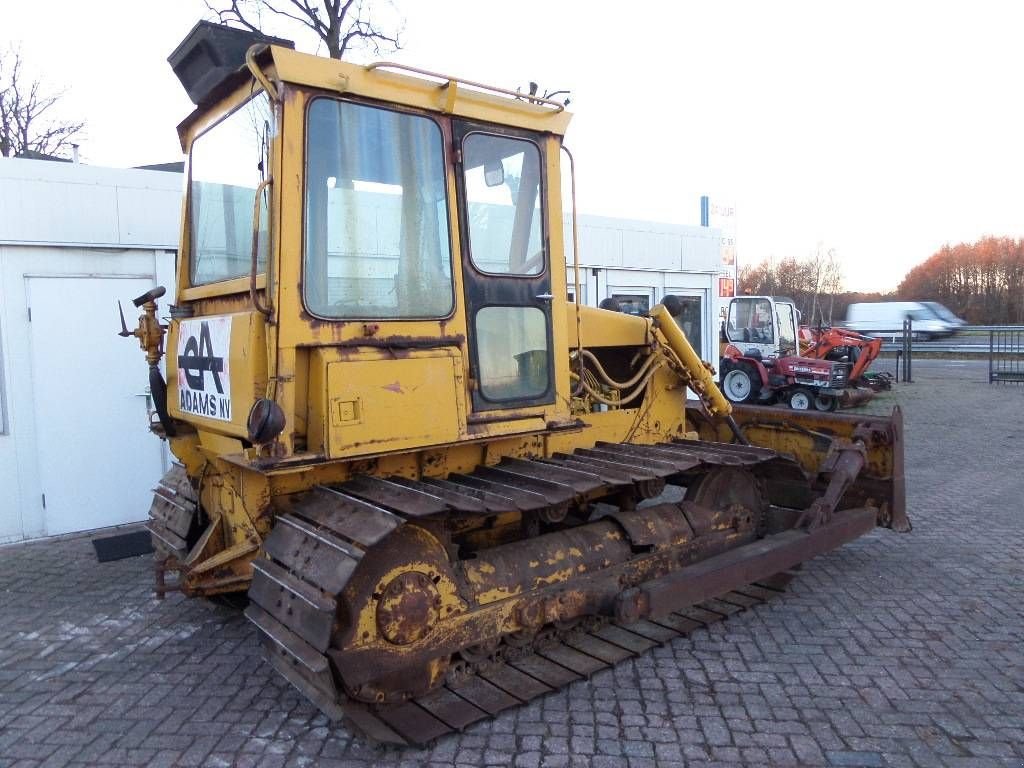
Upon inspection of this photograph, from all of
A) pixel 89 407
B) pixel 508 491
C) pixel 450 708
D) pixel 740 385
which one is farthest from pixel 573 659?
pixel 740 385

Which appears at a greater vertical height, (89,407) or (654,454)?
Answer: (89,407)

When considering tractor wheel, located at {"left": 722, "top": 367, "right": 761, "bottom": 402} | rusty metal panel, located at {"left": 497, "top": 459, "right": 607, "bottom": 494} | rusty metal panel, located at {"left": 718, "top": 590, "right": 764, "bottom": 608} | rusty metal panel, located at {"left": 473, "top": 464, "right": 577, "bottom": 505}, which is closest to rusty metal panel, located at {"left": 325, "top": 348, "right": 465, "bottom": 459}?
rusty metal panel, located at {"left": 473, "top": 464, "right": 577, "bottom": 505}

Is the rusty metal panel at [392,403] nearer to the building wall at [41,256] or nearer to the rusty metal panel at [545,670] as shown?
the rusty metal panel at [545,670]

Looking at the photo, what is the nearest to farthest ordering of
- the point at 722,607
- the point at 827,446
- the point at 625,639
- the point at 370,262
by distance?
the point at 370,262
the point at 625,639
the point at 722,607
the point at 827,446

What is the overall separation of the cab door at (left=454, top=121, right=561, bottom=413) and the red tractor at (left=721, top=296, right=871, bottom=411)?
13.3m

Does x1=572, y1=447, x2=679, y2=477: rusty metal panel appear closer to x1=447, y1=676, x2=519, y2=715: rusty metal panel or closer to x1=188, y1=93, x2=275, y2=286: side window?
x1=447, y1=676, x2=519, y2=715: rusty metal panel

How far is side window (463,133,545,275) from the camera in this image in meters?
4.08

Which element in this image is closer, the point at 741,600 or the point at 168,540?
the point at 168,540

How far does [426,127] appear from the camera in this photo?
389 cm

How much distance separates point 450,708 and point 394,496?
3.62 ft

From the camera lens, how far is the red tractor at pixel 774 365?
1645 cm

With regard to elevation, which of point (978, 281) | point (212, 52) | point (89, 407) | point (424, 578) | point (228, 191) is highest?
point (978, 281)

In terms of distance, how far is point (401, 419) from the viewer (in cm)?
368

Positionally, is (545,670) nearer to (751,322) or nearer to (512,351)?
(512,351)
